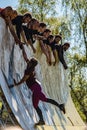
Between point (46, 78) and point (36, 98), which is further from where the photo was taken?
point (46, 78)

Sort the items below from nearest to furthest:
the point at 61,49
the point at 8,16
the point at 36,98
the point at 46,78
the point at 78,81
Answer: the point at 36,98
the point at 8,16
the point at 46,78
the point at 61,49
the point at 78,81

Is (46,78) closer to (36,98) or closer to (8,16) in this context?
(36,98)

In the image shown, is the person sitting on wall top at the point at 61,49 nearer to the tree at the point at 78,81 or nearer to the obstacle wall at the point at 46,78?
the obstacle wall at the point at 46,78

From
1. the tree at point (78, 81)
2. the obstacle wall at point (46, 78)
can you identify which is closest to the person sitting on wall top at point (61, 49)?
the obstacle wall at point (46, 78)

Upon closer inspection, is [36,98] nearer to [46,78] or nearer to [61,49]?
[46,78]

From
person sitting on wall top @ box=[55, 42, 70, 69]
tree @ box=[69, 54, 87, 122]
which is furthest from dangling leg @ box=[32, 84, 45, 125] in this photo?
tree @ box=[69, 54, 87, 122]

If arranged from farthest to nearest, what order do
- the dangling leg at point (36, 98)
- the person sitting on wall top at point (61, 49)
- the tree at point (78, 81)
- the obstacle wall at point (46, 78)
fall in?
the tree at point (78, 81) < the person sitting on wall top at point (61, 49) < the obstacle wall at point (46, 78) < the dangling leg at point (36, 98)

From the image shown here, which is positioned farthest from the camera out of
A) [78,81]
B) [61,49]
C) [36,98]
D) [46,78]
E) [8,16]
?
[78,81]

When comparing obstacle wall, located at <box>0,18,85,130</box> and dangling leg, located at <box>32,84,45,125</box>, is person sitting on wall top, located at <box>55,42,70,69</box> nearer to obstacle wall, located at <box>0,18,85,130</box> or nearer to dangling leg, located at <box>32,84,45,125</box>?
obstacle wall, located at <box>0,18,85,130</box>

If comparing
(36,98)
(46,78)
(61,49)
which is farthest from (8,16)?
(61,49)

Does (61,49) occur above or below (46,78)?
above

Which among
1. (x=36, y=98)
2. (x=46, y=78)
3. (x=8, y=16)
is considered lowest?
(x=46, y=78)

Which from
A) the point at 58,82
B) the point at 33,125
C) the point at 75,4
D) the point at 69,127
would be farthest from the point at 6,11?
the point at 75,4

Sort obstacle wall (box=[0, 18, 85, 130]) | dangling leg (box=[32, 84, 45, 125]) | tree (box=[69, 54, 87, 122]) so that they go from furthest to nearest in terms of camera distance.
Answer: tree (box=[69, 54, 87, 122]) < obstacle wall (box=[0, 18, 85, 130]) < dangling leg (box=[32, 84, 45, 125])
